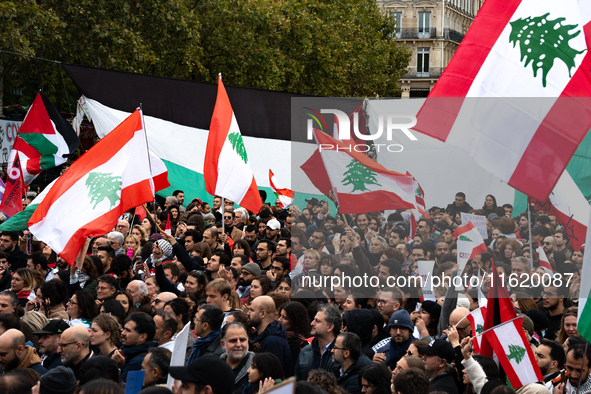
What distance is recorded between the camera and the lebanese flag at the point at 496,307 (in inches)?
223

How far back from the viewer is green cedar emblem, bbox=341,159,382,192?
23.0 feet

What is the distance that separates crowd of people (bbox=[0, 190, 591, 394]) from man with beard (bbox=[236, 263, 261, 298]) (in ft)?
2.71

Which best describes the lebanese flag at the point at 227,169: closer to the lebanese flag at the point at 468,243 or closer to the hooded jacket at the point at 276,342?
the hooded jacket at the point at 276,342

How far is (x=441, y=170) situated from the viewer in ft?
24.9

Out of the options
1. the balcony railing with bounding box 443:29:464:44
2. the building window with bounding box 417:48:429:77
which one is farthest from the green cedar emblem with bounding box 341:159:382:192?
the building window with bounding box 417:48:429:77

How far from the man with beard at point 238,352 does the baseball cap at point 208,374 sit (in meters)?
1.20

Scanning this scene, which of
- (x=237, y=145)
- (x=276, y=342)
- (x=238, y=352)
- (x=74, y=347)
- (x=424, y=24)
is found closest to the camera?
(x=238, y=352)

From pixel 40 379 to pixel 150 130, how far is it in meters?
8.88

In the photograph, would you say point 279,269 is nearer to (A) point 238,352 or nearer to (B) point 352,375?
(B) point 352,375

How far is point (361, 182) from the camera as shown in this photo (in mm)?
7094

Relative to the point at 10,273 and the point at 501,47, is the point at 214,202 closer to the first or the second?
the point at 10,273

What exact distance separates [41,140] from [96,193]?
5.75 metres

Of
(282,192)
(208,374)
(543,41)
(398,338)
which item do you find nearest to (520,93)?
(543,41)

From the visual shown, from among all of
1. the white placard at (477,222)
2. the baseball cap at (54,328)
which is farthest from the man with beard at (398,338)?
the baseball cap at (54,328)
